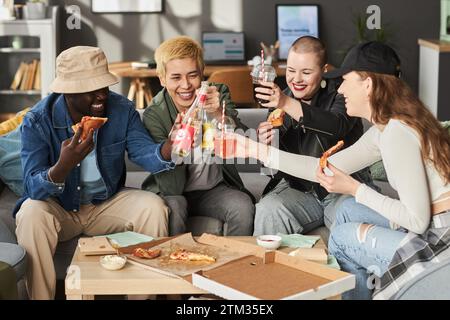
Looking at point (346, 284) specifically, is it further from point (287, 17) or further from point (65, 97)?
point (287, 17)

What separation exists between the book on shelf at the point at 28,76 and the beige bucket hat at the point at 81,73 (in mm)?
3811

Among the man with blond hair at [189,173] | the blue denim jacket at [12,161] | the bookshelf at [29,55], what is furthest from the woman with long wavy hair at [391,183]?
the bookshelf at [29,55]

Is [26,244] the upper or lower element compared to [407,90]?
lower

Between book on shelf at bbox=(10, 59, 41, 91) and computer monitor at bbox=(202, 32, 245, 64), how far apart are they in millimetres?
1409

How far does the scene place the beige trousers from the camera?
2.85 m

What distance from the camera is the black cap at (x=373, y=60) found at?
9.02ft

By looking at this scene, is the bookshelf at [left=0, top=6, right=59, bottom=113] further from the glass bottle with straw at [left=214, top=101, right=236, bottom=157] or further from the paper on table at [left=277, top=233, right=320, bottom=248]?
the paper on table at [left=277, top=233, right=320, bottom=248]

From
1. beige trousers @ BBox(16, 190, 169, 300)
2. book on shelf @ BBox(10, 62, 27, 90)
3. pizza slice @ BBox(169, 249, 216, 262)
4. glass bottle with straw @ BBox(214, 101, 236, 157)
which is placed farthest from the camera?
book on shelf @ BBox(10, 62, 27, 90)

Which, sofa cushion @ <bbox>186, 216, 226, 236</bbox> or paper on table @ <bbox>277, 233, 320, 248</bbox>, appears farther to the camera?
sofa cushion @ <bbox>186, 216, 226, 236</bbox>

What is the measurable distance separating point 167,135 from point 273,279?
1.09 metres

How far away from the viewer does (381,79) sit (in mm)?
2713

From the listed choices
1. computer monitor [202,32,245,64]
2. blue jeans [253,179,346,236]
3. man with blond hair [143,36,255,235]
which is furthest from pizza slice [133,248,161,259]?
computer monitor [202,32,245,64]
